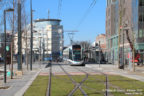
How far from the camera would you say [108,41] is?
77.2m

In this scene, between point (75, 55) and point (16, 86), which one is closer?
point (16, 86)

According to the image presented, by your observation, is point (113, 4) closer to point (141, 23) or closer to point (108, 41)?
point (108, 41)

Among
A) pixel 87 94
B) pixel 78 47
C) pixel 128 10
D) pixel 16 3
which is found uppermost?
pixel 128 10

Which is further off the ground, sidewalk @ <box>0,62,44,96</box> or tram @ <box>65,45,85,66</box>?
tram @ <box>65,45,85,66</box>

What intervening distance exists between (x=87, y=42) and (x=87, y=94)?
113 metres

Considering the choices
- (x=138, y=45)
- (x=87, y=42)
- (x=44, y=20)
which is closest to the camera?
(x=138, y=45)

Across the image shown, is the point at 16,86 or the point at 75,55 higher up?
the point at 75,55

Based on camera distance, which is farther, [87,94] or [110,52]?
[110,52]

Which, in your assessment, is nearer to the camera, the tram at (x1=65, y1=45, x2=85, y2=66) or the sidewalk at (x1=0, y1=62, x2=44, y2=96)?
the sidewalk at (x1=0, y1=62, x2=44, y2=96)

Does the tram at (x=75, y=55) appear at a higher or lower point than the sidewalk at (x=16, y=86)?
higher

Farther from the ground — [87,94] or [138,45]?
[138,45]

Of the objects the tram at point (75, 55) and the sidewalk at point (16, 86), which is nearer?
the sidewalk at point (16, 86)

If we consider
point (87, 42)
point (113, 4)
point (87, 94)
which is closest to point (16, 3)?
point (87, 94)

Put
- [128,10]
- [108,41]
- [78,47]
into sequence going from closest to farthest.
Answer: [78,47] → [128,10] → [108,41]
